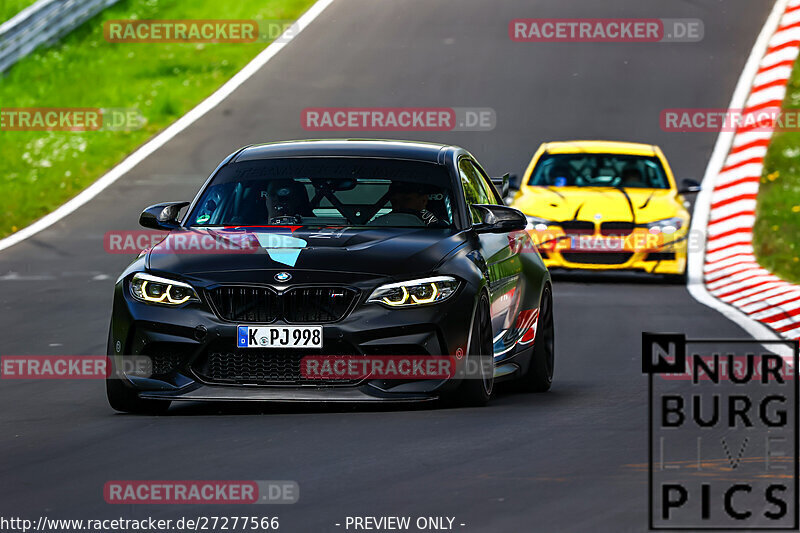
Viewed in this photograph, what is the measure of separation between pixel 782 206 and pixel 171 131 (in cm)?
937

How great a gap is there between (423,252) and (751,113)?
19.4 m

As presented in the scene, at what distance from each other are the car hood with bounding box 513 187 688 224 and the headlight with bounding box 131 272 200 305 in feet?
33.0

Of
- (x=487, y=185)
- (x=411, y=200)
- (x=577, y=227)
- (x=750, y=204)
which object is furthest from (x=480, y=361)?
(x=750, y=204)

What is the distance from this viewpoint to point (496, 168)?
24.5m

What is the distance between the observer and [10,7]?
33312mm

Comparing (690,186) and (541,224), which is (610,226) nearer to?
(541,224)

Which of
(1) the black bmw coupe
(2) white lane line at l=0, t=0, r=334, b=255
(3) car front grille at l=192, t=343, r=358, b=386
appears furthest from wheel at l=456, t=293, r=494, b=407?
(2) white lane line at l=0, t=0, r=334, b=255

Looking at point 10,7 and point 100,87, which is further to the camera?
point 10,7

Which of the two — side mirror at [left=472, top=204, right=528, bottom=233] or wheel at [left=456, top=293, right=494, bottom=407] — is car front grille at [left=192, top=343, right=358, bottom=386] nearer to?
wheel at [left=456, top=293, right=494, bottom=407]

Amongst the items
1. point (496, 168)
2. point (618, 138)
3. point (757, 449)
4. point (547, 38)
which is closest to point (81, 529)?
point (757, 449)

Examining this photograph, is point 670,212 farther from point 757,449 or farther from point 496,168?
point 757,449

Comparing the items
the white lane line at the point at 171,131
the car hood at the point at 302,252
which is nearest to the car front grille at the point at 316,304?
the car hood at the point at 302,252

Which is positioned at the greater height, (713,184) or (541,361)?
(541,361)

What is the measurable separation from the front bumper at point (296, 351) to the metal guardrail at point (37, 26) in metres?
20.4
